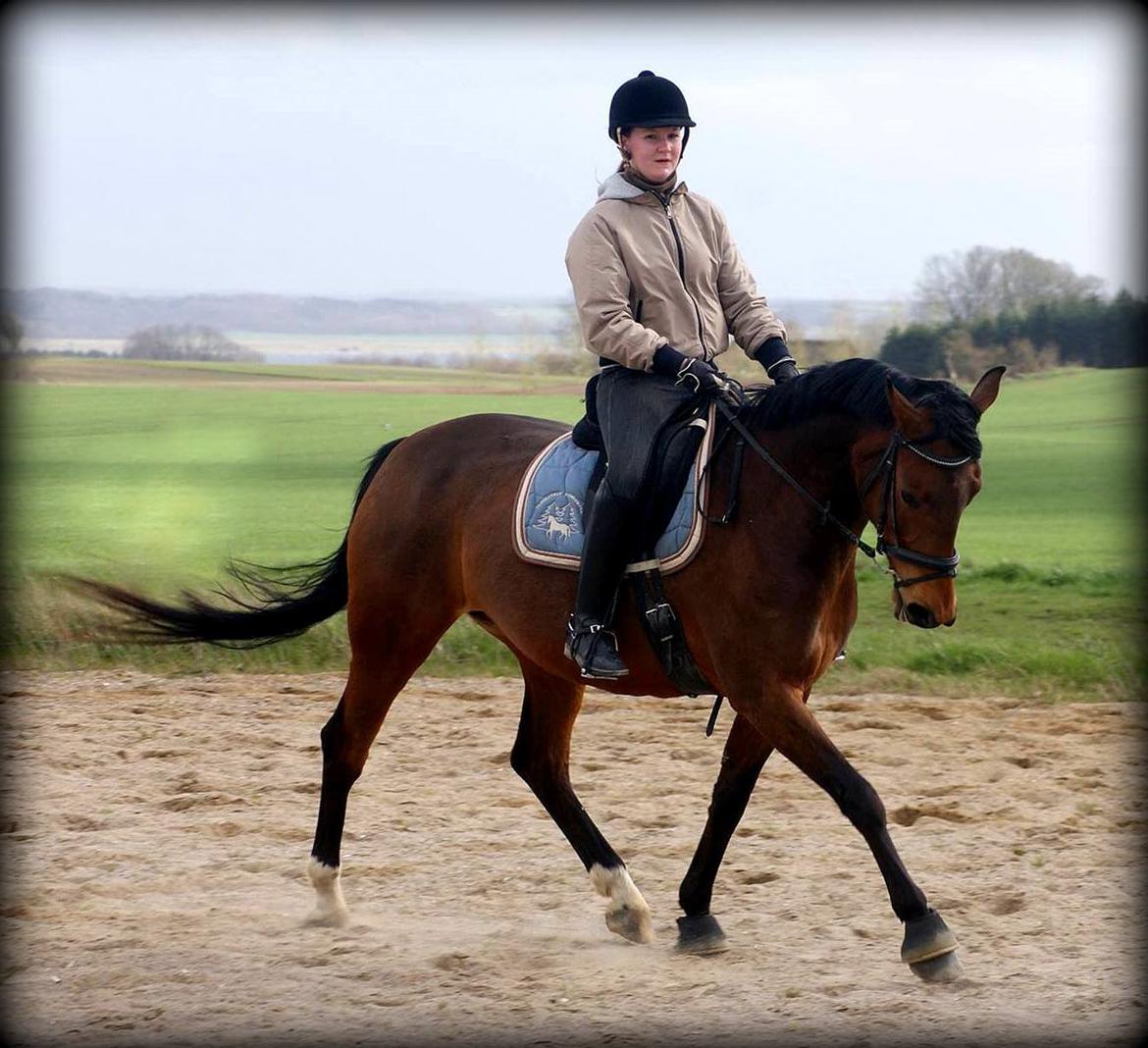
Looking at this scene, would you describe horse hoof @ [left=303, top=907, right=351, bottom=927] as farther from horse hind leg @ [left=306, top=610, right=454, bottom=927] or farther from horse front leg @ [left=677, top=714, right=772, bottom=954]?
horse front leg @ [left=677, top=714, right=772, bottom=954]

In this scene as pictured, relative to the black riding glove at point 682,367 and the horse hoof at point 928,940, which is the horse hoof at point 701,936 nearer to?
the horse hoof at point 928,940

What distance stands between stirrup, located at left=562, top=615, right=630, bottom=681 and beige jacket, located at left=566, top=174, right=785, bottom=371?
0.94 metres

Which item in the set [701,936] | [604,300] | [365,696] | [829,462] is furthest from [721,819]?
[604,300]

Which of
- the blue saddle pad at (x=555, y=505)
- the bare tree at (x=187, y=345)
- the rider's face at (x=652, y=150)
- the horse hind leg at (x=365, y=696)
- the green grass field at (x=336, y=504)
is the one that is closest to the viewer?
the rider's face at (x=652, y=150)

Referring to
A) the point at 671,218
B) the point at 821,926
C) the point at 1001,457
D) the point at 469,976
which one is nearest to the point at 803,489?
the point at 671,218

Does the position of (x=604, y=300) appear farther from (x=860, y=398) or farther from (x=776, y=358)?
(x=860, y=398)

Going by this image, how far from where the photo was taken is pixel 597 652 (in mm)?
4941

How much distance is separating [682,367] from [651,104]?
95 centimetres

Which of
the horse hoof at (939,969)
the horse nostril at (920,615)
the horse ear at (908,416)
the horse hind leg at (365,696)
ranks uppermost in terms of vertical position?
the horse ear at (908,416)

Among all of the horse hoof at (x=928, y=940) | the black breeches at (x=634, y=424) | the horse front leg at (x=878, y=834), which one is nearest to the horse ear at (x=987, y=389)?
the black breeches at (x=634, y=424)

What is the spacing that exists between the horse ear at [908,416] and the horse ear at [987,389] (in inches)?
8.4

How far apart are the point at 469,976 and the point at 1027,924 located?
1.99 meters

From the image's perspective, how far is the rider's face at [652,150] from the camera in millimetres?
5020

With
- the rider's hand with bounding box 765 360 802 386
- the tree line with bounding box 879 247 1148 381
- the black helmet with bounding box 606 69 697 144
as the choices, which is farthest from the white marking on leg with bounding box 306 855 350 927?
the tree line with bounding box 879 247 1148 381
